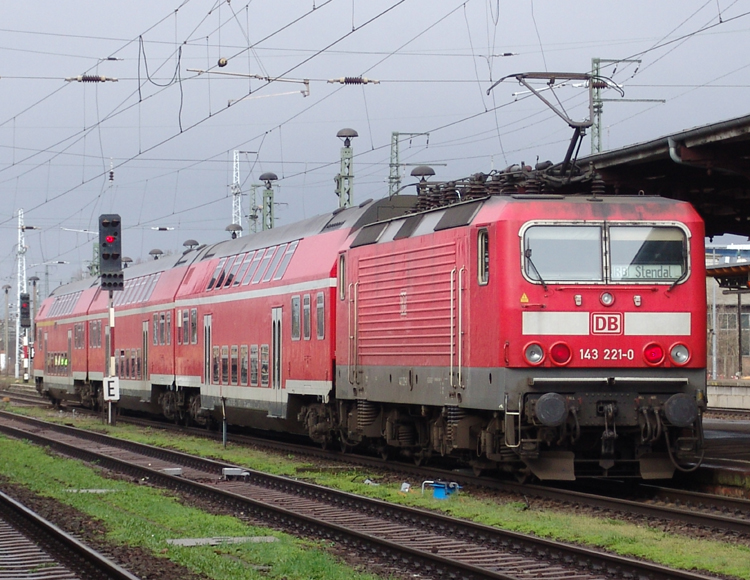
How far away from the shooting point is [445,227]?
16.0 metres

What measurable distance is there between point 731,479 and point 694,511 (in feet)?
5.56

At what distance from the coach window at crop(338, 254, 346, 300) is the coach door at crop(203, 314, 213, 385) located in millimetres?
8114

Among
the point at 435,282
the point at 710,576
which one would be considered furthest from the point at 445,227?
the point at 710,576

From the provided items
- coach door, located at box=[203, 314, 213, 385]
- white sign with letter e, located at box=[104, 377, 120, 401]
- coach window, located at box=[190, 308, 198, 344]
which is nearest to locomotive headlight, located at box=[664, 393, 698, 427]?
coach door, located at box=[203, 314, 213, 385]

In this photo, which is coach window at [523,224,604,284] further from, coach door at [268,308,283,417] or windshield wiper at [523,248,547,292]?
coach door at [268,308,283,417]

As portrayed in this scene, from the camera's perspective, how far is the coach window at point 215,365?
26.9m

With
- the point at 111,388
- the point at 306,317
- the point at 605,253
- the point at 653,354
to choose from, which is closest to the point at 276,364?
the point at 306,317

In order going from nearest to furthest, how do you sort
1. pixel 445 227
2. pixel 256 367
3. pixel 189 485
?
pixel 445 227 < pixel 189 485 < pixel 256 367

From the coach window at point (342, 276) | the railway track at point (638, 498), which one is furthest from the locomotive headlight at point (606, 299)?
the coach window at point (342, 276)

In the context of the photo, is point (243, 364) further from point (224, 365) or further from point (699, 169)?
point (699, 169)

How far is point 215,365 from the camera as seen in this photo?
27.1m

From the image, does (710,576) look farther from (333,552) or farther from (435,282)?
(435,282)

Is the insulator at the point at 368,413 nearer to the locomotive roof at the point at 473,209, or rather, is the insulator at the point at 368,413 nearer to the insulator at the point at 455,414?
the locomotive roof at the point at 473,209

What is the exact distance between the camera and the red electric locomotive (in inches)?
566
